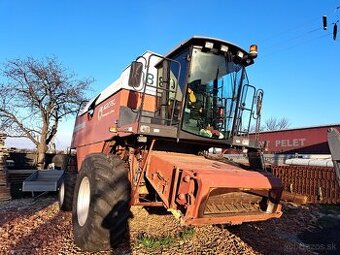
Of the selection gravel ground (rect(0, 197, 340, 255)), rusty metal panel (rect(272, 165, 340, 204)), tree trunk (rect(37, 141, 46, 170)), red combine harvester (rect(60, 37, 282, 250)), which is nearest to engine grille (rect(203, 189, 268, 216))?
red combine harvester (rect(60, 37, 282, 250))

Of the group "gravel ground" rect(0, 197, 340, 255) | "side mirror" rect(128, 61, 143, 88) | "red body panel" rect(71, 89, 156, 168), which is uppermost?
"side mirror" rect(128, 61, 143, 88)

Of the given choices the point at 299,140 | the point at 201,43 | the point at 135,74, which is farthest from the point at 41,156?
the point at 201,43

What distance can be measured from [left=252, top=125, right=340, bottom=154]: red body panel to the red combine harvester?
16579mm

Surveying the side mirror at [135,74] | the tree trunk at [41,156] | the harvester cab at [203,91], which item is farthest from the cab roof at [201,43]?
the tree trunk at [41,156]

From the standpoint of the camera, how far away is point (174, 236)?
5.72 metres

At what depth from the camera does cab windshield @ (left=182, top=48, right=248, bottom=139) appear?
5.41m

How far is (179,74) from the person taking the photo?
5543 mm

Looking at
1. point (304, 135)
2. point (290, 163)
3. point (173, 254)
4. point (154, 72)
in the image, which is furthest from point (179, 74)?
point (304, 135)

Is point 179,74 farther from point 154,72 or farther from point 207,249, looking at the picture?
point 207,249

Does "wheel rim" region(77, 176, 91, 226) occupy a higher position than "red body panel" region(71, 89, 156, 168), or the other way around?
"red body panel" region(71, 89, 156, 168)

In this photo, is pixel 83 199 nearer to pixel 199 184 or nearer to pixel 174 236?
pixel 174 236

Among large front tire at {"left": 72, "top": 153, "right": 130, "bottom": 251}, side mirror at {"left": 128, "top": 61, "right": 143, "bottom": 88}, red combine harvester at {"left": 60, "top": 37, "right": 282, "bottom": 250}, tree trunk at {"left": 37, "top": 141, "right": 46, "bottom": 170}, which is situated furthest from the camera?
tree trunk at {"left": 37, "top": 141, "right": 46, "bottom": 170}

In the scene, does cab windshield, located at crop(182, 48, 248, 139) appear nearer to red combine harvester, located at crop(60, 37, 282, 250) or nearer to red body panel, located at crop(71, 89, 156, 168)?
red combine harvester, located at crop(60, 37, 282, 250)

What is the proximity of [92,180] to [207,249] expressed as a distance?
2.09 meters
